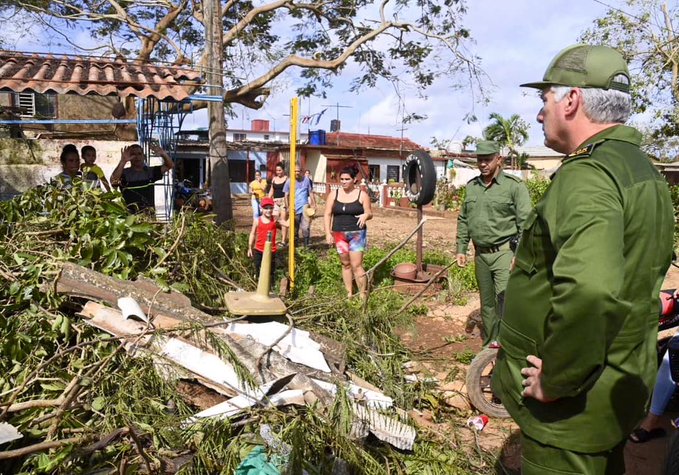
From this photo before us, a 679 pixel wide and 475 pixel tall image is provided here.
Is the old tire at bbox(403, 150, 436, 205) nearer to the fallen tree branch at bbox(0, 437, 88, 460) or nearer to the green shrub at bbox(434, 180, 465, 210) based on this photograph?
the fallen tree branch at bbox(0, 437, 88, 460)

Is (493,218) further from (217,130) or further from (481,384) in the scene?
(217,130)

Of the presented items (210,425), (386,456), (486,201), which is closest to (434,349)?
(486,201)

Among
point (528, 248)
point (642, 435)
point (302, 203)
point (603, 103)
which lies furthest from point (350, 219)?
point (603, 103)

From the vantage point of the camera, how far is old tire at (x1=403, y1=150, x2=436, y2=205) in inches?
271

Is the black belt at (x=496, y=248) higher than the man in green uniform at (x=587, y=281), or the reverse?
the man in green uniform at (x=587, y=281)

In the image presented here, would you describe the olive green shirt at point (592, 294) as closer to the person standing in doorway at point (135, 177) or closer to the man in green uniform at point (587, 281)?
the man in green uniform at point (587, 281)

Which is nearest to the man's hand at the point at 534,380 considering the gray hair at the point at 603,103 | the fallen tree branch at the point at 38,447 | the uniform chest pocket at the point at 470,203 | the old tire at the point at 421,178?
the gray hair at the point at 603,103

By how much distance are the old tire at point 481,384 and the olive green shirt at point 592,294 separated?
219cm

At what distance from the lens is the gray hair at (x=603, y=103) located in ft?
5.32

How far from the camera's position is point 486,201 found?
475 centimetres

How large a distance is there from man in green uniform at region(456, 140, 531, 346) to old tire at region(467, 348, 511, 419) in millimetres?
668

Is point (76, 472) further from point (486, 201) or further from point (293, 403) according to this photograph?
point (486, 201)

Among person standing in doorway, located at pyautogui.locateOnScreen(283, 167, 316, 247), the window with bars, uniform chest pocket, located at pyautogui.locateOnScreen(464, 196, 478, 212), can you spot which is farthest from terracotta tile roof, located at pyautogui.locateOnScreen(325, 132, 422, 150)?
uniform chest pocket, located at pyautogui.locateOnScreen(464, 196, 478, 212)

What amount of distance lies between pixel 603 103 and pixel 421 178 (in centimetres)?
534
